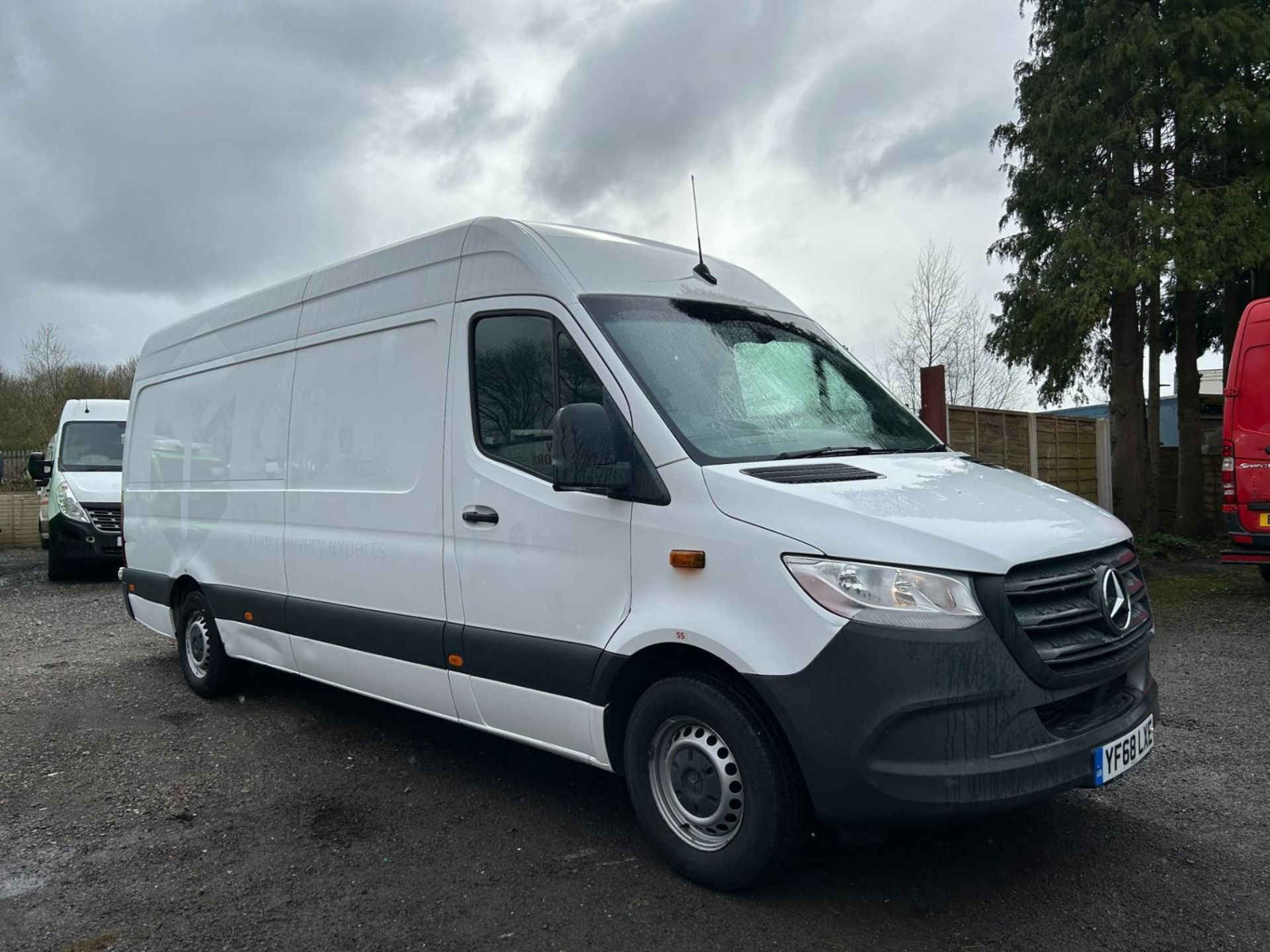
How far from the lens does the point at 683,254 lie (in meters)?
4.93

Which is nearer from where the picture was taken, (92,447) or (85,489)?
(85,489)

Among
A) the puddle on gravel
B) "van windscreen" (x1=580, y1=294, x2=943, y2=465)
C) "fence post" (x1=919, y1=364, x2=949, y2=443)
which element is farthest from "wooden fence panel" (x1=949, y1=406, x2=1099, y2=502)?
the puddle on gravel

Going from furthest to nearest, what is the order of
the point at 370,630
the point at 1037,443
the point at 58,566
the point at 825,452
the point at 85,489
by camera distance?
1. the point at 58,566
2. the point at 1037,443
3. the point at 85,489
4. the point at 370,630
5. the point at 825,452

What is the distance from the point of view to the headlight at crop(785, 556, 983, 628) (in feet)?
10.3

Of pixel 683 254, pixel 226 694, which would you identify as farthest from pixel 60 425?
pixel 683 254

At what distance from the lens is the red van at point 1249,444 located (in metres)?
9.20

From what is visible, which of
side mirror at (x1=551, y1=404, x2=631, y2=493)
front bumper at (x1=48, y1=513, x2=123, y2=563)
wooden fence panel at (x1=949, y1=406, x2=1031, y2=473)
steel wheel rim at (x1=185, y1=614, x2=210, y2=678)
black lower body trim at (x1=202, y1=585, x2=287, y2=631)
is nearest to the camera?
side mirror at (x1=551, y1=404, x2=631, y2=493)

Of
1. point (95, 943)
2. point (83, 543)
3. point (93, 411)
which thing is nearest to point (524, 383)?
point (95, 943)

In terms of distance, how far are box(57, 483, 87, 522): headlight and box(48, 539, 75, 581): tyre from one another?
550 millimetres

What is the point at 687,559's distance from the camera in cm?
353

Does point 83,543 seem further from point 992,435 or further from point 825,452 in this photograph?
point 825,452

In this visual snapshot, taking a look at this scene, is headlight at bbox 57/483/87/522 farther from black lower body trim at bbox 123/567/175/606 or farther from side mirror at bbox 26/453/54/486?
black lower body trim at bbox 123/567/175/606

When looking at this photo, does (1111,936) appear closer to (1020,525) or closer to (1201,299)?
(1020,525)

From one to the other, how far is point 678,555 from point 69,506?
41.8 feet
